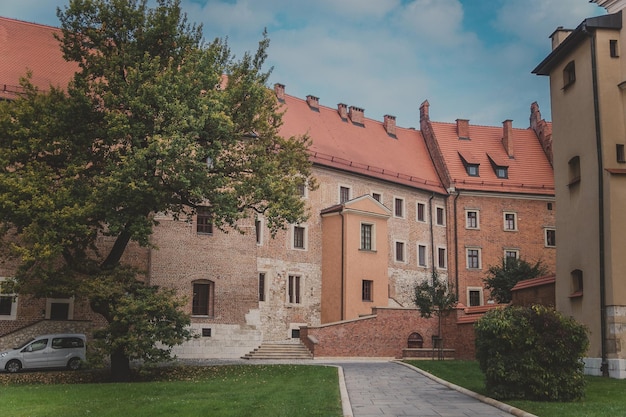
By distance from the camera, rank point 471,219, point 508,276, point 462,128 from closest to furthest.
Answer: point 508,276
point 471,219
point 462,128

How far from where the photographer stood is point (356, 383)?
17.1 meters

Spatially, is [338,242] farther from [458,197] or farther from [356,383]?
[356,383]

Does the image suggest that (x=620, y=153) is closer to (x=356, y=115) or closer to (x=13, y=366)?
(x=13, y=366)

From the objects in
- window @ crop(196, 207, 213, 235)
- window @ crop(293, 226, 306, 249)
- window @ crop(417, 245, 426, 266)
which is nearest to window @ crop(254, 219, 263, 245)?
window @ crop(293, 226, 306, 249)

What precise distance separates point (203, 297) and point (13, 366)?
28.0 feet

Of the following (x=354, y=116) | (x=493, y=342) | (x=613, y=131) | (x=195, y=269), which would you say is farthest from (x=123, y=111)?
(x=354, y=116)

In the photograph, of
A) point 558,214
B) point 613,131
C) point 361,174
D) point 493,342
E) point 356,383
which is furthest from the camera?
point 361,174

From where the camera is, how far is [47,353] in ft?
80.5

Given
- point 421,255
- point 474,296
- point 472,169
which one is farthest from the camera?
point 472,169

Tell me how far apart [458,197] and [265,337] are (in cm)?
1769

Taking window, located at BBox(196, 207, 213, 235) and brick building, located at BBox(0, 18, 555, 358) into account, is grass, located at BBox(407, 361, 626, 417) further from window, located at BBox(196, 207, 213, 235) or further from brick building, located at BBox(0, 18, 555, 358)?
window, located at BBox(196, 207, 213, 235)

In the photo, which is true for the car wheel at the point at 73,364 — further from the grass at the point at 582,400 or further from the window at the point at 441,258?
the window at the point at 441,258

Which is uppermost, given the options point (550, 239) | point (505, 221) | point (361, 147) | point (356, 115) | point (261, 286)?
point (356, 115)

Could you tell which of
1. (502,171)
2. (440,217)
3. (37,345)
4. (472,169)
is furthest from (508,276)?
(37,345)
